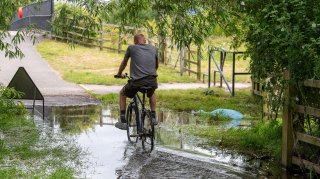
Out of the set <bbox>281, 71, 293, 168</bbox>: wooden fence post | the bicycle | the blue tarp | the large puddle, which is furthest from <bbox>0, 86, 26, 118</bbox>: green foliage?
<bbox>281, 71, 293, 168</bbox>: wooden fence post

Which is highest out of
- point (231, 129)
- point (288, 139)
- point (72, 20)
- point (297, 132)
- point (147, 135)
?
point (72, 20)

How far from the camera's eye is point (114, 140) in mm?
11102

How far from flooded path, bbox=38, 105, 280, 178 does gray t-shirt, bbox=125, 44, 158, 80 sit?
1210 mm

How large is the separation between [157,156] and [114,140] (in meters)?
1.70

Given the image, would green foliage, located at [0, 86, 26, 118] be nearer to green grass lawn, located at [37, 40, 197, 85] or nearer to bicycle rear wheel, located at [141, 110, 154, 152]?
bicycle rear wheel, located at [141, 110, 154, 152]

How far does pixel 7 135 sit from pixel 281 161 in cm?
499

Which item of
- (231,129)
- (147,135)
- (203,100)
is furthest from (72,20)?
(203,100)

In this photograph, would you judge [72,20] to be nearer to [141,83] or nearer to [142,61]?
[142,61]

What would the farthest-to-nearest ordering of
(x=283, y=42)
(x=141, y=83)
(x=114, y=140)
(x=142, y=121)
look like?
(x=114, y=140), (x=142, y=121), (x=141, y=83), (x=283, y=42)

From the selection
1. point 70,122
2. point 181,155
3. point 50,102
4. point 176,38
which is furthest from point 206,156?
point 50,102

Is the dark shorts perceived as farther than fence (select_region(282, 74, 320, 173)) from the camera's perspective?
Yes

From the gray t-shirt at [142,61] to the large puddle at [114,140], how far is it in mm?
1228

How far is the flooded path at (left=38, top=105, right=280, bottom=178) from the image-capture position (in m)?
8.48

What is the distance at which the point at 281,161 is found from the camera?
8906mm
